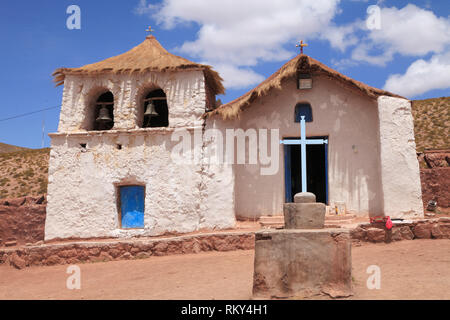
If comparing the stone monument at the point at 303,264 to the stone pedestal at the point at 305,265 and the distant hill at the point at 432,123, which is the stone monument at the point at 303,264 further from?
the distant hill at the point at 432,123

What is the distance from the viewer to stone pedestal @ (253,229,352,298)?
475 centimetres

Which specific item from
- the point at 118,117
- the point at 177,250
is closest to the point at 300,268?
the point at 177,250

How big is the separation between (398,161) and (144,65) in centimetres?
827

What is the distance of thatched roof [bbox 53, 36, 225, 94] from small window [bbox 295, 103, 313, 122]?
9.05 feet

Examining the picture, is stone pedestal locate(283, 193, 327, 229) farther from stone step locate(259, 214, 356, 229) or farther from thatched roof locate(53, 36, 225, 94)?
thatched roof locate(53, 36, 225, 94)

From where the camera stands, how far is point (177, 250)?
9680 mm

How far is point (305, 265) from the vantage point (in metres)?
4.77

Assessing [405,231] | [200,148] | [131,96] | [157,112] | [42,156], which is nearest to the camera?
[405,231]

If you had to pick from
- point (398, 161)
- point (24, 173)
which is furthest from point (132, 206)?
point (24, 173)

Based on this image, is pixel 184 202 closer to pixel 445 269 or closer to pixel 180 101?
pixel 180 101

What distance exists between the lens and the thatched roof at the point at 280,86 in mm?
10492

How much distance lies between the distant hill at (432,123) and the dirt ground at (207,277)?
1688 centimetres

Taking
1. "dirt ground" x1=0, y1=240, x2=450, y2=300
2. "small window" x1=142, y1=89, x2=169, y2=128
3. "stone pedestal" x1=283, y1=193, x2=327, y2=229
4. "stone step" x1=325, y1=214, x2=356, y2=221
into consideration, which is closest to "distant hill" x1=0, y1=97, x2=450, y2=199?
"small window" x1=142, y1=89, x2=169, y2=128

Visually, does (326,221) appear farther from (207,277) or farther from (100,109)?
(100,109)
